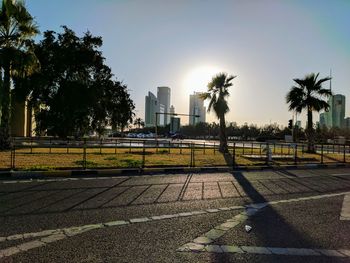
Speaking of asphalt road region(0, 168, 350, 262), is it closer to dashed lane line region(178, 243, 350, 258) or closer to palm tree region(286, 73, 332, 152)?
dashed lane line region(178, 243, 350, 258)

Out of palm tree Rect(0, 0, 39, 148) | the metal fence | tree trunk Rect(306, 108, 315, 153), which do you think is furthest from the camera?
tree trunk Rect(306, 108, 315, 153)

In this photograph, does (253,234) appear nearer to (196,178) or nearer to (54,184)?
(54,184)

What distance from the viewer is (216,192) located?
1155 cm

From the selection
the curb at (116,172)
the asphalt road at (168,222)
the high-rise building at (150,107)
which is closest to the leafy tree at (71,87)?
the curb at (116,172)

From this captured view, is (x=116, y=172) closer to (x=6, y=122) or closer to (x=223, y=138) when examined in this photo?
(x=6, y=122)

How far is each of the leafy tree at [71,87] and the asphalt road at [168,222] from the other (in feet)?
90.2

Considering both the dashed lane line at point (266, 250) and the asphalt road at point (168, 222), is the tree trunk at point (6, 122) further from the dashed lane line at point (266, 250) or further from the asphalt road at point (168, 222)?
the dashed lane line at point (266, 250)

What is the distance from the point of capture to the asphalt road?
5.70 metres

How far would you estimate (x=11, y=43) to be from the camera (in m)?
27.7

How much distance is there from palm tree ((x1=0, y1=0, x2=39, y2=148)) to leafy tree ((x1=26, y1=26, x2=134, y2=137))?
9.25 m

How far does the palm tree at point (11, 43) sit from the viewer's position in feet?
88.3

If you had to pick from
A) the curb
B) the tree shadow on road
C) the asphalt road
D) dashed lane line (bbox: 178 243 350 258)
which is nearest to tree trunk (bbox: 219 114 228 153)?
the curb

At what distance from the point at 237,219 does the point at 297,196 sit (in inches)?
154

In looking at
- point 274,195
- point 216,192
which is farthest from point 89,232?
point 274,195
